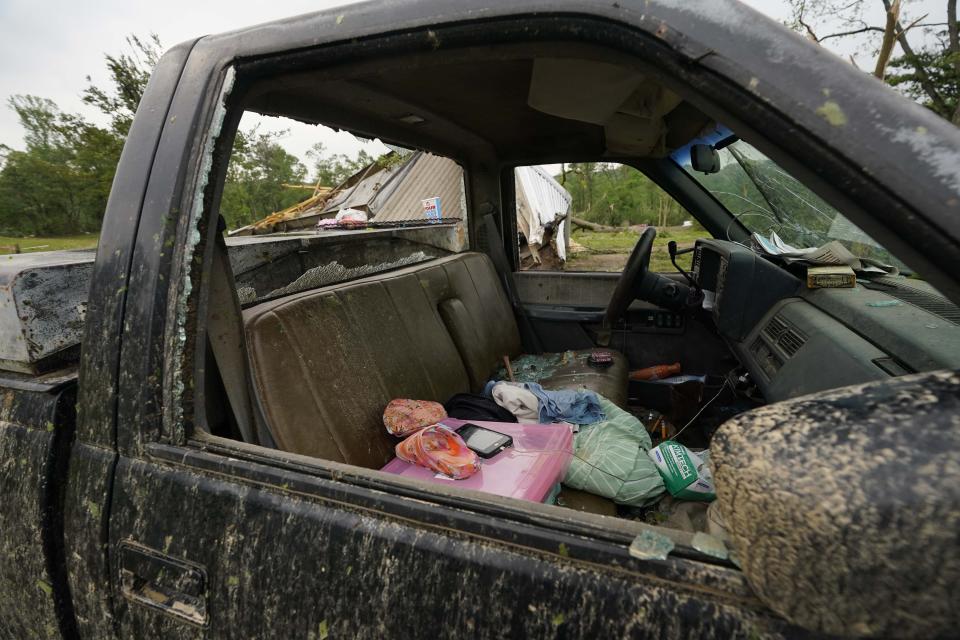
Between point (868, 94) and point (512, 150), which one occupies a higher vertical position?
point (512, 150)

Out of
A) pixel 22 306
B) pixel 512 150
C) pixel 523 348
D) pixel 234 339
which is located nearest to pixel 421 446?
pixel 234 339

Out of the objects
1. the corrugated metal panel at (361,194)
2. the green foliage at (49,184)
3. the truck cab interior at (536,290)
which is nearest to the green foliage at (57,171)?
the green foliage at (49,184)

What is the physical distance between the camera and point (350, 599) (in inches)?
27.3

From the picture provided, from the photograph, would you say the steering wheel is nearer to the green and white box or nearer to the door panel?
the green and white box

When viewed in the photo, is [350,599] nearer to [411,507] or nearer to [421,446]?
[411,507]

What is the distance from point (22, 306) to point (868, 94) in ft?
4.80

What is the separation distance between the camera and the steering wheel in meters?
2.55

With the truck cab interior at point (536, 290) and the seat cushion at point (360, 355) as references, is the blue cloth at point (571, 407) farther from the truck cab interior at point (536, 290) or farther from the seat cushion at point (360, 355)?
the seat cushion at point (360, 355)

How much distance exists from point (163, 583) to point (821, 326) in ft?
5.94

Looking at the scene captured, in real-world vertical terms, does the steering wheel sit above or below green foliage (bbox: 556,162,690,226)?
below

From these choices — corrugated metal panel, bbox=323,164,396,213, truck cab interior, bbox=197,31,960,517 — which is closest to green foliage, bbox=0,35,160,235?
corrugated metal panel, bbox=323,164,396,213

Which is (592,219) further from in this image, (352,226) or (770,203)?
(770,203)

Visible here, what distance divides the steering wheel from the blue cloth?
2.84 ft

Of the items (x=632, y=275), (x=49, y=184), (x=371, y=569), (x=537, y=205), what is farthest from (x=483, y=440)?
(x=49, y=184)
